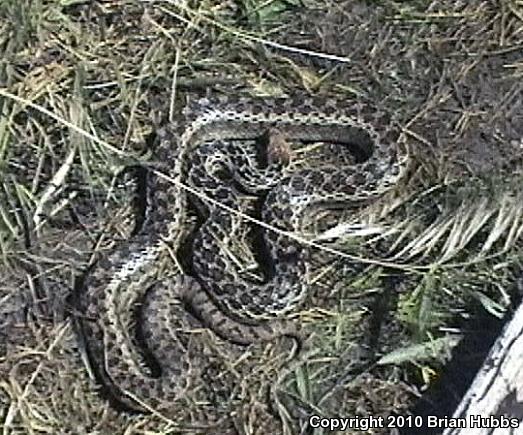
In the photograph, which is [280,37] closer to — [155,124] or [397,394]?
[155,124]

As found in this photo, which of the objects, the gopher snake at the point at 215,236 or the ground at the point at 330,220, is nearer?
the ground at the point at 330,220

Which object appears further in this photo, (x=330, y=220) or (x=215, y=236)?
(x=330, y=220)

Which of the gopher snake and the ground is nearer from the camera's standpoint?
the ground

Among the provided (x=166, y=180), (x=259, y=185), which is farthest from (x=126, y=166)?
(x=259, y=185)
